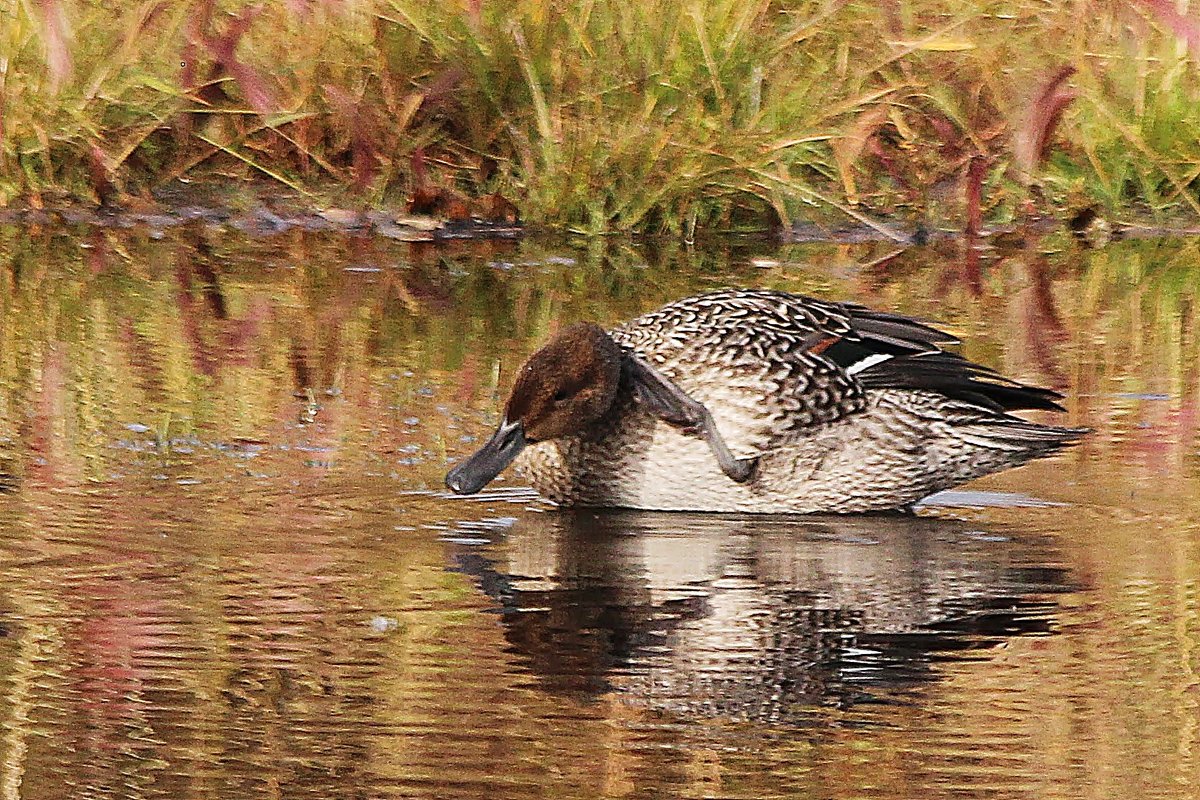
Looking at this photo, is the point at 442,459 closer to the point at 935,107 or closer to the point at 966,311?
the point at 966,311

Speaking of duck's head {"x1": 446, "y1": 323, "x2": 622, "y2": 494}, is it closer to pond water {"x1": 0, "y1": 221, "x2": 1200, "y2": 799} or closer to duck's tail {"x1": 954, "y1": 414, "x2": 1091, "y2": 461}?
pond water {"x1": 0, "y1": 221, "x2": 1200, "y2": 799}

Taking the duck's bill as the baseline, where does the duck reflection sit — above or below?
below

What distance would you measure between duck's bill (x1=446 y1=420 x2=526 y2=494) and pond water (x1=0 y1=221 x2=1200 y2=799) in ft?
0.30

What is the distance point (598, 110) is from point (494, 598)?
626cm

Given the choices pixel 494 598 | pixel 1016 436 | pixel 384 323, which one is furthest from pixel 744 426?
pixel 384 323

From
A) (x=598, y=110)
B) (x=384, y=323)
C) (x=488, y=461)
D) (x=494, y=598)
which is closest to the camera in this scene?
(x=494, y=598)

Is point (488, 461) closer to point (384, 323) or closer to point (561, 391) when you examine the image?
point (561, 391)

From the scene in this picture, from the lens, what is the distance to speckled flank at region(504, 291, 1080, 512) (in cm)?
617

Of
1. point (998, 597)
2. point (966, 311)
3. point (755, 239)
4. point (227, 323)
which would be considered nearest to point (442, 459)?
point (998, 597)

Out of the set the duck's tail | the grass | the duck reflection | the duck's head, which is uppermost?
the grass

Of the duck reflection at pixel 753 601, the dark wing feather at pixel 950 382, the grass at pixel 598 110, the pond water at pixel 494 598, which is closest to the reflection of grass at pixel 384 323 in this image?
the pond water at pixel 494 598

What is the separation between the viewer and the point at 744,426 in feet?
20.4

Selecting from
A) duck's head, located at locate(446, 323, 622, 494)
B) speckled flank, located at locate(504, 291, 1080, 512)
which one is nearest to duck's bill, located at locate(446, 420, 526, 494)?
duck's head, located at locate(446, 323, 622, 494)

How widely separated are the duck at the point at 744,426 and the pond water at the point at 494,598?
9 centimetres
